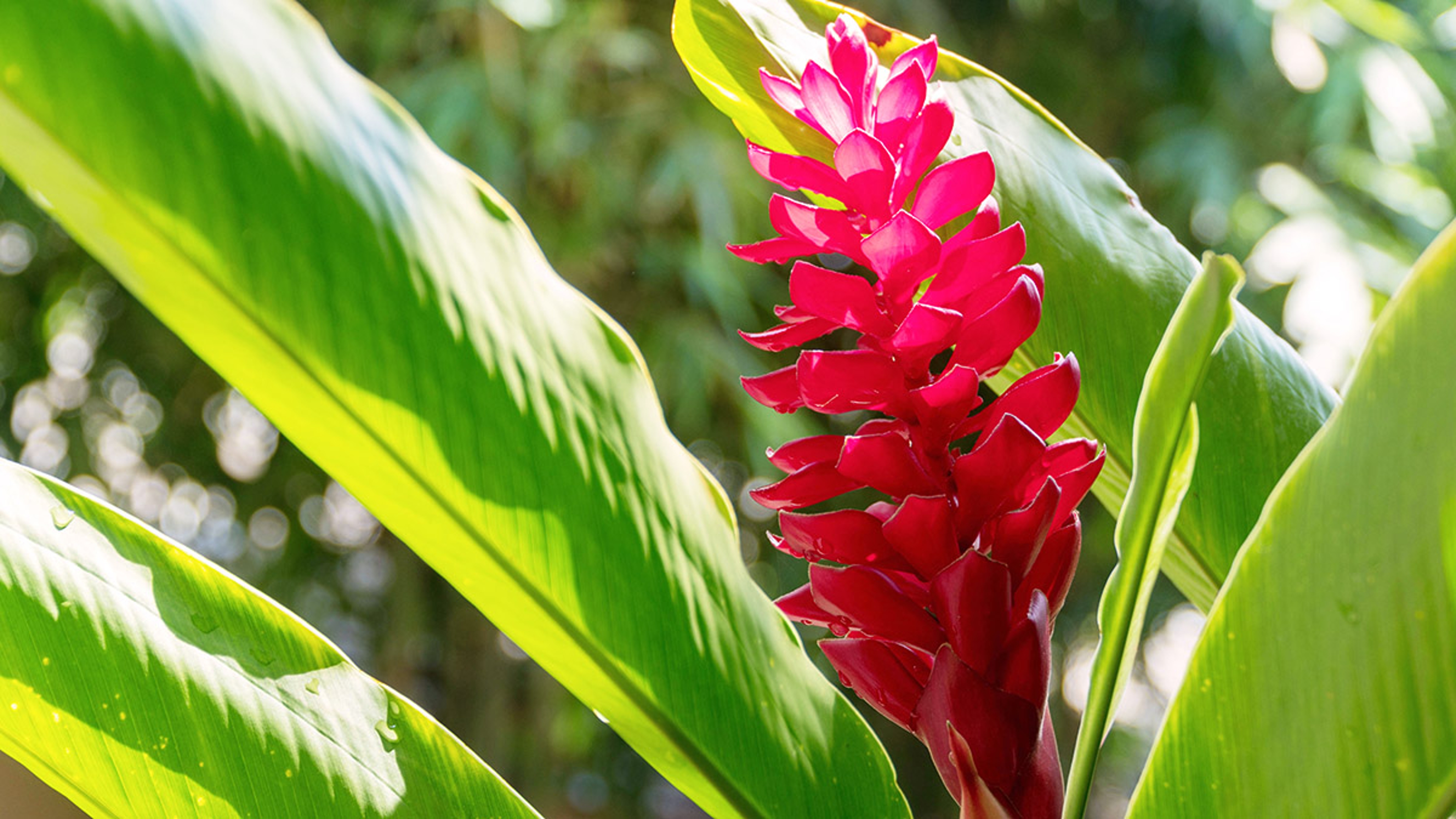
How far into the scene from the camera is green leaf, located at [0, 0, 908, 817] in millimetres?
190

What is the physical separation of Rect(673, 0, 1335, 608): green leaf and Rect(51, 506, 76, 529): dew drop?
0.74ft

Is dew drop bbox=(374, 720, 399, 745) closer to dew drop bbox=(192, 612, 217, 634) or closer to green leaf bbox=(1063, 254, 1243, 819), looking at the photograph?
dew drop bbox=(192, 612, 217, 634)

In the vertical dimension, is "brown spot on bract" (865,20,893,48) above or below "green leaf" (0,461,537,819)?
above

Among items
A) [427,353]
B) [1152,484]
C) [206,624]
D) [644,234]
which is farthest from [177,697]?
[644,234]

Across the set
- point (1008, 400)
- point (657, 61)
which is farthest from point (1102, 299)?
point (657, 61)

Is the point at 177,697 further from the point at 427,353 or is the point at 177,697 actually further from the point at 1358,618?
the point at 1358,618

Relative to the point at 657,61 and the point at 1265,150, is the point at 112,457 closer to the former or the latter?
the point at 657,61

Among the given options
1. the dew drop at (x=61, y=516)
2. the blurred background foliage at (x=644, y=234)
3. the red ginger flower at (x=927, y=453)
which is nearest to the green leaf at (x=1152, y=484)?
the red ginger flower at (x=927, y=453)

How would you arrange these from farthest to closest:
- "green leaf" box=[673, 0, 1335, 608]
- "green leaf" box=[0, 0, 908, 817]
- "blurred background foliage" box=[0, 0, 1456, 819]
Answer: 1. "blurred background foliage" box=[0, 0, 1456, 819]
2. "green leaf" box=[673, 0, 1335, 608]
3. "green leaf" box=[0, 0, 908, 817]

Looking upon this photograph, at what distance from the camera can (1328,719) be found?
0.70ft

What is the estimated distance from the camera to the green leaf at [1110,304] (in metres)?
0.35

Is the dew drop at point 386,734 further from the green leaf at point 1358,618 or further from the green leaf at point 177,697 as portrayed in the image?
the green leaf at point 1358,618

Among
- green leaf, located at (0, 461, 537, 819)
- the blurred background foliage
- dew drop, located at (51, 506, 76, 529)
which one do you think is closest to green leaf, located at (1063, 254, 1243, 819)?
green leaf, located at (0, 461, 537, 819)

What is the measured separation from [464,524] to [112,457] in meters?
3.48
